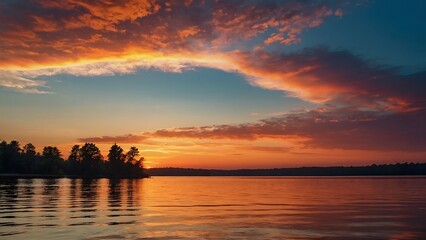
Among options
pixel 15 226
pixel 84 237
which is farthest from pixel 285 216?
pixel 15 226

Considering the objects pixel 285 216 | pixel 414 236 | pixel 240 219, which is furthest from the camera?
pixel 285 216

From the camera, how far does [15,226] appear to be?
3334cm

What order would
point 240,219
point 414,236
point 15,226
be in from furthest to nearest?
point 240,219, point 15,226, point 414,236

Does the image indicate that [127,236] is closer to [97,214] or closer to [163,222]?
[163,222]

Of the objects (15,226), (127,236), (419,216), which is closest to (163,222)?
(127,236)

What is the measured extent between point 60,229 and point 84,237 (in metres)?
4.85

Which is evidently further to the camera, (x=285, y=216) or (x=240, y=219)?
(x=285, y=216)

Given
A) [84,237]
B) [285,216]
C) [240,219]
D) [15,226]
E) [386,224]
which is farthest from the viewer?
[285,216]

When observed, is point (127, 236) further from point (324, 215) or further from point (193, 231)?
point (324, 215)

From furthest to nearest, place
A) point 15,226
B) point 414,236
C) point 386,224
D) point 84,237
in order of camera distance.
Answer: point 386,224, point 15,226, point 414,236, point 84,237

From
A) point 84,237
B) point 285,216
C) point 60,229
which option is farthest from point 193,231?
point 285,216

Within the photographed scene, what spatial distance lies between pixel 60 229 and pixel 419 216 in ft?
120

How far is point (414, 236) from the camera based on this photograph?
30719 millimetres

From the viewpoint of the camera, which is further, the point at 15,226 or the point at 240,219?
the point at 240,219
